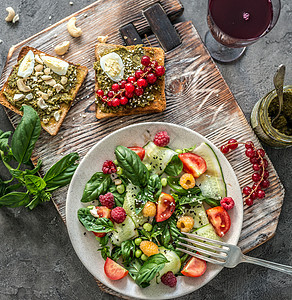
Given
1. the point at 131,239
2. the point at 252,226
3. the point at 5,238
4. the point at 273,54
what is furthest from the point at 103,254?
the point at 273,54

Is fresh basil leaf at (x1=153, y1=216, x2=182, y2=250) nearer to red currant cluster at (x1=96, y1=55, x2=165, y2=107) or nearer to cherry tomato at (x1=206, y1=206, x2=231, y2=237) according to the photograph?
cherry tomato at (x1=206, y1=206, x2=231, y2=237)

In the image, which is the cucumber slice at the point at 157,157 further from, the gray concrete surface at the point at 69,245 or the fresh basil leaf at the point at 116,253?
the gray concrete surface at the point at 69,245

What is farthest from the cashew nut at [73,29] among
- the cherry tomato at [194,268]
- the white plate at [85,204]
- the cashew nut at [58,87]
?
the cherry tomato at [194,268]

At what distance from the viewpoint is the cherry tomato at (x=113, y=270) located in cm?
203

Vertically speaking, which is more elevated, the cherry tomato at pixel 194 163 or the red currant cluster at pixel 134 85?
the red currant cluster at pixel 134 85

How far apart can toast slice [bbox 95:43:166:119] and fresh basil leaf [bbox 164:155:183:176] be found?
379 millimetres

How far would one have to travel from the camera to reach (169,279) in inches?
78.8

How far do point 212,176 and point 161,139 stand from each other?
381 mm

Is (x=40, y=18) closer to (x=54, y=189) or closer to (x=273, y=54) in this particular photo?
(x=54, y=189)

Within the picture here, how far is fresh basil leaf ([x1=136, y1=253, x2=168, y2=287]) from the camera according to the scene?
1.89 meters

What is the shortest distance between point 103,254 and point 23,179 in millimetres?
657

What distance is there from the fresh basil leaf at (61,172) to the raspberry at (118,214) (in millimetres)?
360

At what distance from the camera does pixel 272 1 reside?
211 centimetres

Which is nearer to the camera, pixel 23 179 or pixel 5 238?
pixel 23 179
